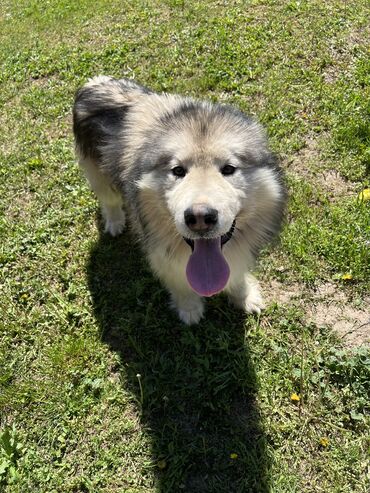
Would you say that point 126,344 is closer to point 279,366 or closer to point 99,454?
point 99,454

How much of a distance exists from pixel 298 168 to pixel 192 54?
8.87 feet

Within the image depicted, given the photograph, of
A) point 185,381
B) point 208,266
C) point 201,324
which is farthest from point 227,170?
point 185,381

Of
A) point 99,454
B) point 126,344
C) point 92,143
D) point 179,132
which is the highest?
point 179,132

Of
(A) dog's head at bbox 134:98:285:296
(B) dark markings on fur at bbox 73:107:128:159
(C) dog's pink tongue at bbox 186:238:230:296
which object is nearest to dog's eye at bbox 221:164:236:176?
(A) dog's head at bbox 134:98:285:296

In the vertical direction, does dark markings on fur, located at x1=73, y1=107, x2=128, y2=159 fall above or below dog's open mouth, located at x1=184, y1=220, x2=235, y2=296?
above

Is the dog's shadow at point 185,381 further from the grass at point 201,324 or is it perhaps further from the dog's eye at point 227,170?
the dog's eye at point 227,170

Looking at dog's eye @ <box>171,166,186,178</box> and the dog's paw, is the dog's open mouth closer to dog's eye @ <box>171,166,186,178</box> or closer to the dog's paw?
dog's eye @ <box>171,166,186,178</box>

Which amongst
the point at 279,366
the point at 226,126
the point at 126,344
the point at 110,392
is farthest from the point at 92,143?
the point at 279,366

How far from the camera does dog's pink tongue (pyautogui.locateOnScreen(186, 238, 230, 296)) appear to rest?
2.94 meters

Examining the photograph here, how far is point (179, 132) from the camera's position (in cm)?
300

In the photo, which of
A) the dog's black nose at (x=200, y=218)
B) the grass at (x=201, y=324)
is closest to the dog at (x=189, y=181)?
the dog's black nose at (x=200, y=218)

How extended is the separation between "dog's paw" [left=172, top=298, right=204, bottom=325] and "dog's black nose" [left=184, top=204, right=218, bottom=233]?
132 centimetres

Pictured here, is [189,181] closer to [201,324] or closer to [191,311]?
[191,311]

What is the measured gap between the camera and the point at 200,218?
2482 mm
